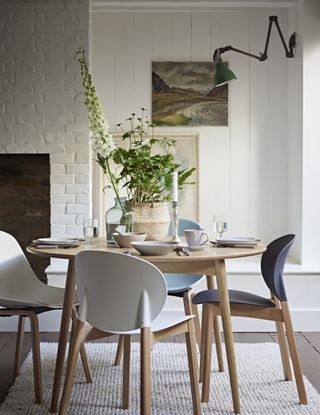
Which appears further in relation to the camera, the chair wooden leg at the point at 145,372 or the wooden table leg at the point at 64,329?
the wooden table leg at the point at 64,329

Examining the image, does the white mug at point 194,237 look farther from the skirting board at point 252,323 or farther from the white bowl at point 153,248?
the skirting board at point 252,323

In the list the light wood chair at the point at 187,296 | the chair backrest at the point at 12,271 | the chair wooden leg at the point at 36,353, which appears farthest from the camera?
the light wood chair at the point at 187,296

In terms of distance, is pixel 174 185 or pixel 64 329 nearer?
pixel 64 329

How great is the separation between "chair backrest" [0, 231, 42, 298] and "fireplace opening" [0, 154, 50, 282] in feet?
6.28

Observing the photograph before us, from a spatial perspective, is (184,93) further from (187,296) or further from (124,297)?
(124,297)

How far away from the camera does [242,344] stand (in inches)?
152

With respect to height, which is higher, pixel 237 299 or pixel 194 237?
pixel 194 237

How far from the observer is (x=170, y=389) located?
3004mm

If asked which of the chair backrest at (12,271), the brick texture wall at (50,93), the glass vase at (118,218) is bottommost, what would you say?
the chair backrest at (12,271)

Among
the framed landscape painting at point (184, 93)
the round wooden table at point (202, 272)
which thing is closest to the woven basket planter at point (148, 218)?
the round wooden table at point (202, 272)

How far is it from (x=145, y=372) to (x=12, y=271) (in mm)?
1255

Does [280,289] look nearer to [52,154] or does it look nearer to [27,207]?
[52,154]

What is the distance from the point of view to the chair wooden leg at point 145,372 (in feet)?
7.17

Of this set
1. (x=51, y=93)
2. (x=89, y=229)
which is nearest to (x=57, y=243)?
(x=89, y=229)
